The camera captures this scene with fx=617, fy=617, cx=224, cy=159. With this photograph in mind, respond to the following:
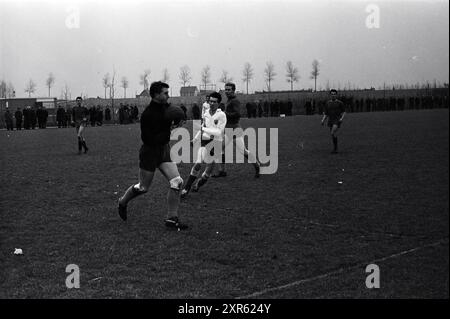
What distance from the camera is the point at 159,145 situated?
27.2 feet

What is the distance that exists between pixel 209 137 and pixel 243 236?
384cm

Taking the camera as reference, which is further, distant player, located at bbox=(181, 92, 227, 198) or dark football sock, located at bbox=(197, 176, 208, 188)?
dark football sock, located at bbox=(197, 176, 208, 188)

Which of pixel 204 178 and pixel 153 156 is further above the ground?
pixel 153 156

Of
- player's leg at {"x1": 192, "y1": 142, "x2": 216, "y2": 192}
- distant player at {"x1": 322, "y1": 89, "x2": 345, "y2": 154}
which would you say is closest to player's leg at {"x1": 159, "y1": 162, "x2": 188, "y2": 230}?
player's leg at {"x1": 192, "y1": 142, "x2": 216, "y2": 192}

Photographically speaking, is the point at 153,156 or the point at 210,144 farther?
the point at 210,144

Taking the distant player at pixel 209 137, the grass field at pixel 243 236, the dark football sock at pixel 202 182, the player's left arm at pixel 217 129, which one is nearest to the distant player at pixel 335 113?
the grass field at pixel 243 236

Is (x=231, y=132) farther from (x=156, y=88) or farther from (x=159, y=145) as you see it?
(x=156, y=88)

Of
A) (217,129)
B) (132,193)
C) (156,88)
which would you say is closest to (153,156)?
(132,193)

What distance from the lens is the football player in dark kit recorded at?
8211 millimetres

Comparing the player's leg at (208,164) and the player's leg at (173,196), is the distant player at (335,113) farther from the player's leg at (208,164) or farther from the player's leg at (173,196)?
the player's leg at (173,196)

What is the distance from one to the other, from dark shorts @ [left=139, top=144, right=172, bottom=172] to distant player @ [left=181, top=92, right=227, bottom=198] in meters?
2.49

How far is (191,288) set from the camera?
553cm

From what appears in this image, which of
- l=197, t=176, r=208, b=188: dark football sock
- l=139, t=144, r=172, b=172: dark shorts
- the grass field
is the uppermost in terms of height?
l=139, t=144, r=172, b=172: dark shorts

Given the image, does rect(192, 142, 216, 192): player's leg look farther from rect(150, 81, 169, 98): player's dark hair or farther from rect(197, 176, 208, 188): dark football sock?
rect(150, 81, 169, 98): player's dark hair
